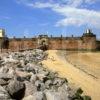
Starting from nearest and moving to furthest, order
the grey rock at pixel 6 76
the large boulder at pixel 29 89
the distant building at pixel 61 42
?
the large boulder at pixel 29 89 < the grey rock at pixel 6 76 < the distant building at pixel 61 42

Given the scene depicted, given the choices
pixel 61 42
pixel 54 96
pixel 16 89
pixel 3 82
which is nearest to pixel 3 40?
pixel 61 42

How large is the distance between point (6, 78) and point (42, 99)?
2182 mm

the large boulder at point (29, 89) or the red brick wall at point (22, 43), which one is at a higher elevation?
the red brick wall at point (22, 43)

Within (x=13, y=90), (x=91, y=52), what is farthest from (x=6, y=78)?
(x=91, y=52)

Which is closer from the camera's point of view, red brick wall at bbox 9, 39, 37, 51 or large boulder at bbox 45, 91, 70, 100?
large boulder at bbox 45, 91, 70, 100

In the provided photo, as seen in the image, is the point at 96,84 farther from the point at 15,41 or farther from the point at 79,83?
the point at 15,41

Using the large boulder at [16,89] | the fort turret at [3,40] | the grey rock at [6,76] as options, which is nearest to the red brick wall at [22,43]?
the fort turret at [3,40]

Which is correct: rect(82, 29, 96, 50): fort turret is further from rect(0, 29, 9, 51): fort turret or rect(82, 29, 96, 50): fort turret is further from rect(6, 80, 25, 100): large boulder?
rect(6, 80, 25, 100): large boulder

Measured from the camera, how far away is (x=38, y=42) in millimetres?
62625

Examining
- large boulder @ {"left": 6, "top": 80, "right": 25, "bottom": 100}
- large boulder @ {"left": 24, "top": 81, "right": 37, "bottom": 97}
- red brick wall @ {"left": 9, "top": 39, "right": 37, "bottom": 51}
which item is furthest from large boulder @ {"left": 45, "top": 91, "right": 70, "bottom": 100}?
red brick wall @ {"left": 9, "top": 39, "right": 37, "bottom": 51}

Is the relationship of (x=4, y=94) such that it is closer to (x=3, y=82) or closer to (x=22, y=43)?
(x=3, y=82)

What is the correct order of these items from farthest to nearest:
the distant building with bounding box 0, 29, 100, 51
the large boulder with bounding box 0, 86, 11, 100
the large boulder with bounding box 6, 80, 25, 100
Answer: the distant building with bounding box 0, 29, 100, 51
the large boulder with bounding box 6, 80, 25, 100
the large boulder with bounding box 0, 86, 11, 100

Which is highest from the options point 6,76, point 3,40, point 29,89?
point 3,40

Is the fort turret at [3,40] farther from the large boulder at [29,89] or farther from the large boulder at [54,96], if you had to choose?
the large boulder at [54,96]
